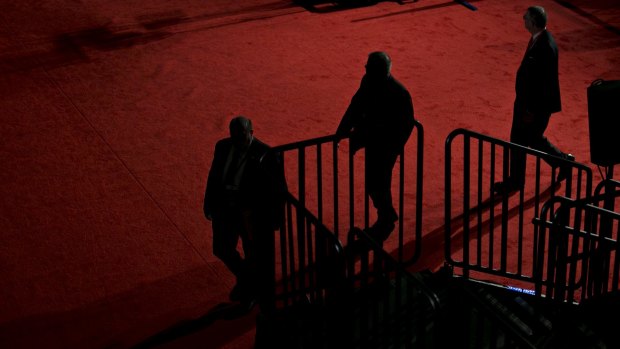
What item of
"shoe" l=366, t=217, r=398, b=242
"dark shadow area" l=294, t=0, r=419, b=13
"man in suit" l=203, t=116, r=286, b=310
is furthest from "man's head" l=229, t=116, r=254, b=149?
"dark shadow area" l=294, t=0, r=419, b=13

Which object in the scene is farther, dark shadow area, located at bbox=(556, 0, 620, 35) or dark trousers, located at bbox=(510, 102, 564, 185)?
A: dark shadow area, located at bbox=(556, 0, 620, 35)

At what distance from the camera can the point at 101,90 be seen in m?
12.2

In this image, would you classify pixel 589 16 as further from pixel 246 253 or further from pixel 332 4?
pixel 246 253

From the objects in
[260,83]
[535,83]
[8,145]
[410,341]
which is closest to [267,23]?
[260,83]

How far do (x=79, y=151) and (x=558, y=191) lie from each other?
214 inches

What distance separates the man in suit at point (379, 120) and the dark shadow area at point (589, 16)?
7.28 m

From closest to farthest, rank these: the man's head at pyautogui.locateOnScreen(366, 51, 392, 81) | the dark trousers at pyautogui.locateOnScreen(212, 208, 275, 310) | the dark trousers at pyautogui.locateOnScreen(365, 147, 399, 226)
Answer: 1. the dark trousers at pyautogui.locateOnScreen(212, 208, 275, 310)
2. the man's head at pyautogui.locateOnScreen(366, 51, 392, 81)
3. the dark trousers at pyautogui.locateOnScreen(365, 147, 399, 226)

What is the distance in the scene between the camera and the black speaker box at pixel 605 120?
303 inches

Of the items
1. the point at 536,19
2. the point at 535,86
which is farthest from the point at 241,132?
the point at 536,19

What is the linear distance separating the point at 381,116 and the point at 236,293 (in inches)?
79.6

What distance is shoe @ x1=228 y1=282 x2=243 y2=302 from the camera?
7855 mm

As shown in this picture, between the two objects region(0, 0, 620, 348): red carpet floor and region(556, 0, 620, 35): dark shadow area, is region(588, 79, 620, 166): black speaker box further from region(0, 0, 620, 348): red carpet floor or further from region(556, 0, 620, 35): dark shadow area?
region(556, 0, 620, 35): dark shadow area

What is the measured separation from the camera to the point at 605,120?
776 centimetres

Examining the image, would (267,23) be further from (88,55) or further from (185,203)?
(185,203)
